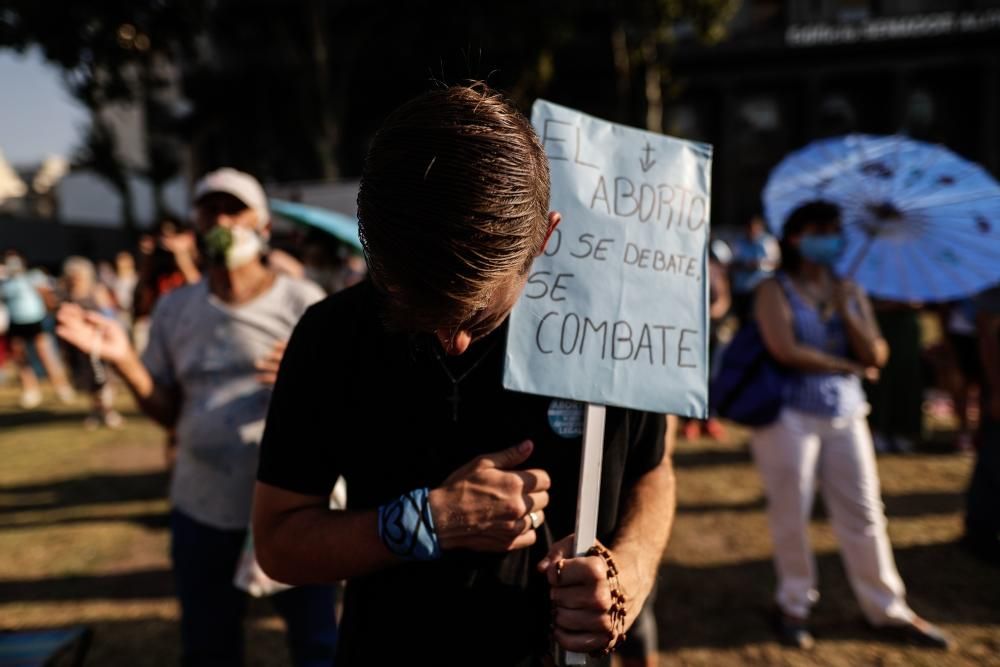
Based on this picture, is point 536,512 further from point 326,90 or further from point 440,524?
point 326,90

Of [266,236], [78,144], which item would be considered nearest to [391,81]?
[78,144]

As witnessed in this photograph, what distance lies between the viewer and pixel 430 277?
912 millimetres

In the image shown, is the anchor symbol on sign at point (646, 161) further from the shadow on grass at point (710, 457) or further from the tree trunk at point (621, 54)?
the tree trunk at point (621, 54)

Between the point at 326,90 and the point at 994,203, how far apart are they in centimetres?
1479

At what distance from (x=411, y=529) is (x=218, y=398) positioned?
1.44m

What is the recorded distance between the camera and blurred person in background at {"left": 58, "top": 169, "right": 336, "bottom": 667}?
212 cm

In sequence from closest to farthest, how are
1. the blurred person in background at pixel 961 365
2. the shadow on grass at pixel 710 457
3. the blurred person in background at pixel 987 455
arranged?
the blurred person in background at pixel 987 455 → the blurred person in background at pixel 961 365 → the shadow on grass at pixel 710 457

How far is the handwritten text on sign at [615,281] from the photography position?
1.16m

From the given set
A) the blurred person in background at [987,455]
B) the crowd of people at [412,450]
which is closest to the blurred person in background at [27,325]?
the crowd of people at [412,450]

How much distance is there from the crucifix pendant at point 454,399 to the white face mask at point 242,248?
1516 mm

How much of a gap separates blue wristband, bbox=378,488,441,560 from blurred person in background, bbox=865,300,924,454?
5.92 m

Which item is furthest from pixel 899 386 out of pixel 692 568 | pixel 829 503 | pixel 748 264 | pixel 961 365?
pixel 829 503

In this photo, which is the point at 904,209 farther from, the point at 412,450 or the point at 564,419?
the point at 412,450

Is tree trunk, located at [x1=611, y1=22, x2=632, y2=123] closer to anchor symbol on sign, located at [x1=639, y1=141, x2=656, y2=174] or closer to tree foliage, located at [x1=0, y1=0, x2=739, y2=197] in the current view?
tree foliage, located at [x1=0, y1=0, x2=739, y2=197]
